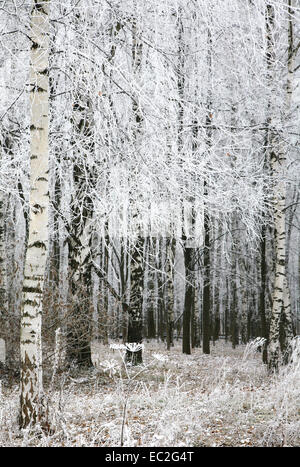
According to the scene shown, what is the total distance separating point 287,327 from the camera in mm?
10578

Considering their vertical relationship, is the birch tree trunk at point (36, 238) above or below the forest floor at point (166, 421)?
above

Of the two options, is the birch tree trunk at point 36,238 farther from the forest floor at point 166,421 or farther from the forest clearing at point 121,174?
the forest floor at point 166,421

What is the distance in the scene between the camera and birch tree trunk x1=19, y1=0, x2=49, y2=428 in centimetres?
368

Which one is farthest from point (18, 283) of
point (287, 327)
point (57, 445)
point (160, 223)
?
point (287, 327)

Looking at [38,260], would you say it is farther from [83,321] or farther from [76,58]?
[83,321]

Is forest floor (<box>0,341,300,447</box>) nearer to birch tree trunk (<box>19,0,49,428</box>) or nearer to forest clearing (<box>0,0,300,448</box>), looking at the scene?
forest clearing (<box>0,0,300,448</box>)

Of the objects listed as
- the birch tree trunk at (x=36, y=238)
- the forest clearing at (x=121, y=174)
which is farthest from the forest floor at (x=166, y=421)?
the birch tree trunk at (x=36, y=238)

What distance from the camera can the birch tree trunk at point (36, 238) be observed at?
3682 millimetres

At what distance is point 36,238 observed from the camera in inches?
150

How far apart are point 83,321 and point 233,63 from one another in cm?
523

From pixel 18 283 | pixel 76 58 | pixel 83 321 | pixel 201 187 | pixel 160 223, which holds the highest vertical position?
pixel 76 58

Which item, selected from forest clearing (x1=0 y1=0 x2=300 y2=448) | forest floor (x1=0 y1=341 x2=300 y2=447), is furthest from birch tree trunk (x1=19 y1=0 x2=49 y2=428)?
forest floor (x1=0 y1=341 x2=300 y2=447)

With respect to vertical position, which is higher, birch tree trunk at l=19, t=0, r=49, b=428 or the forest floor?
birch tree trunk at l=19, t=0, r=49, b=428

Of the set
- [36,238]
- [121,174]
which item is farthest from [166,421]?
[121,174]
